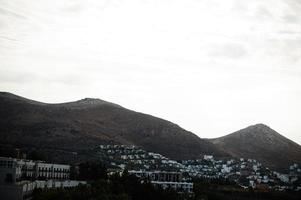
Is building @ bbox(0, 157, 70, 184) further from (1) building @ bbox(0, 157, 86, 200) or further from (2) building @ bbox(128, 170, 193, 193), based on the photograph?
(2) building @ bbox(128, 170, 193, 193)

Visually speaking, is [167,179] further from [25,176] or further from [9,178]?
[9,178]

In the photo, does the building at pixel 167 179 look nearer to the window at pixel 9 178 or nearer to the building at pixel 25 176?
the building at pixel 25 176

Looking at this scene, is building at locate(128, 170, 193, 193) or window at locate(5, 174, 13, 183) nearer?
window at locate(5, 174, 13, 183)

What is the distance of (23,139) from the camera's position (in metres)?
200

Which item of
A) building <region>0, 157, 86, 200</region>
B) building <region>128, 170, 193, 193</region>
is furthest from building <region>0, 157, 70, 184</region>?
building <region>128, 170, 193, 193</region>

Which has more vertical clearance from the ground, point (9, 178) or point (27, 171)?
point (27, 171)

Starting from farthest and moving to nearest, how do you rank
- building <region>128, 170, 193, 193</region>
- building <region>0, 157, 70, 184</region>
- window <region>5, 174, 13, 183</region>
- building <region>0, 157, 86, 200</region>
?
building <region>128, 170, 193, 193</region>, building <region>0, 157, 70, 184</region>, window <region>5, 174, 13, 183</region>, building <region>0, 157, 86, 200</region>

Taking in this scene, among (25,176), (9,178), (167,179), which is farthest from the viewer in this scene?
(167,179)

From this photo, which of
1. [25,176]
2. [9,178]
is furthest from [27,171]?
[9,178]

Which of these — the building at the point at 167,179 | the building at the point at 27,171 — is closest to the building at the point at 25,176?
the building at the point at 27,171

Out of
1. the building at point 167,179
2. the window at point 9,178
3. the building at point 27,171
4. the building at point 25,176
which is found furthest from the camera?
the building at point 167,179

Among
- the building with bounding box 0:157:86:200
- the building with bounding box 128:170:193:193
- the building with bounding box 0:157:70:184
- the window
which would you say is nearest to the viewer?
the building with bounding box 0:157:86:200

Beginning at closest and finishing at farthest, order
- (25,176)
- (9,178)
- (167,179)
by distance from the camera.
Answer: (9,178)
(25,176)
(167,179)

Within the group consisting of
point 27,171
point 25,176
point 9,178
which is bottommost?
point 9,178
